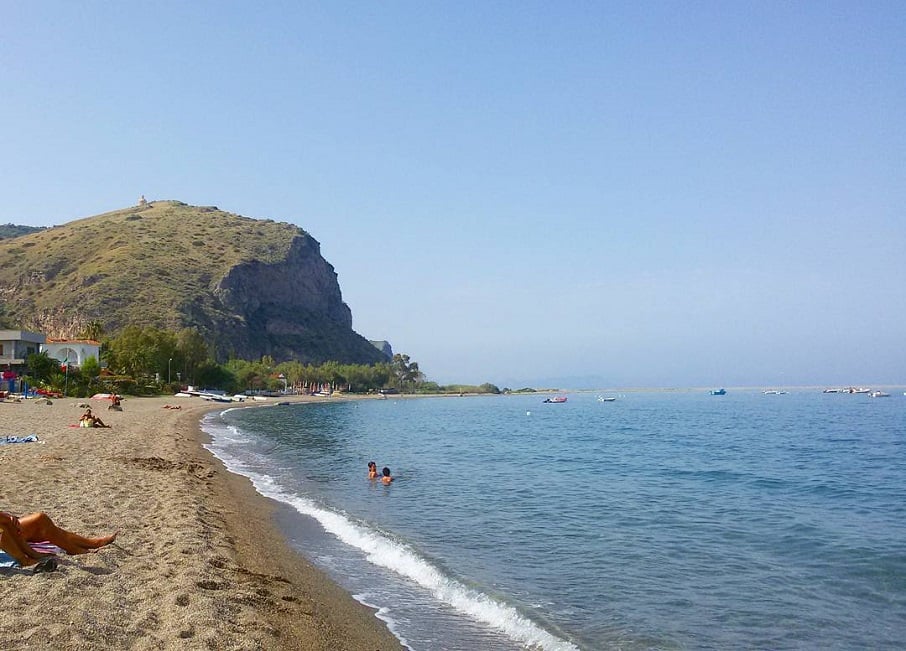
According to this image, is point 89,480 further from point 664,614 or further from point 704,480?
point 704,480

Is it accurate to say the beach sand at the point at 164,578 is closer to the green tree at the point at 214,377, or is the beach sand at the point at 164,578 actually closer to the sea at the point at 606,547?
the sea at the point at 606,547

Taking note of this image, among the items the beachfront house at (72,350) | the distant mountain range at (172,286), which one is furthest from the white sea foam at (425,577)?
the distant mountain range at (172,286)

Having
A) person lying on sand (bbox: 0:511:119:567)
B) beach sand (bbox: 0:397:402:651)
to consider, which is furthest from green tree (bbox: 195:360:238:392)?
person lying on sand (bbox: 0:511:119:567)

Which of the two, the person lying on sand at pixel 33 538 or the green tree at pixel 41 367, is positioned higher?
the green tree at pixel 41 367

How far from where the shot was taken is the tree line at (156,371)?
7262 cm

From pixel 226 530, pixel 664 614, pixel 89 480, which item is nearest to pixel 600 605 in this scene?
pixel 664 614

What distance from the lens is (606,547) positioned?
13.8 meters

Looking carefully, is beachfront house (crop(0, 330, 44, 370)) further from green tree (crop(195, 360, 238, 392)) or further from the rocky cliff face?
the rocky cliff face

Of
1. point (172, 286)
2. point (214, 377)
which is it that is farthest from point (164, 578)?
point (172, 286)

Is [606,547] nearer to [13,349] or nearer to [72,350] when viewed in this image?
[13,349]

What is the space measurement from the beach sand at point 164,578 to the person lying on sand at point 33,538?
227 mm

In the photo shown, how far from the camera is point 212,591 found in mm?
8445

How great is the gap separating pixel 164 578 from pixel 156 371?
9128cm

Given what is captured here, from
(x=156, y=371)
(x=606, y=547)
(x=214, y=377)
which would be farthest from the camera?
(x=214, y=377)
